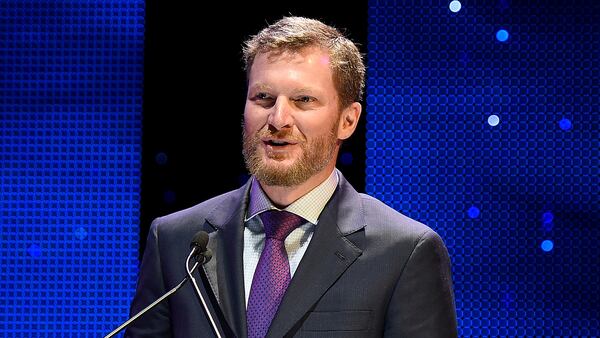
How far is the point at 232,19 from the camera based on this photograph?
9.89 ft

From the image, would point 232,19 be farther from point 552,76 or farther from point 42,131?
point 552,76

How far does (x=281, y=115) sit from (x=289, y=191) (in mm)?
181

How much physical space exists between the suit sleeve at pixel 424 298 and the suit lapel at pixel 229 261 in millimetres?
296

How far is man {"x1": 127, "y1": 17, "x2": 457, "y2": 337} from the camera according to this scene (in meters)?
1.69

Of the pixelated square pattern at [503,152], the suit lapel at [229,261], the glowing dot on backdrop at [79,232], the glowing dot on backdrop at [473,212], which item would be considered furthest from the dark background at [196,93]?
the suit lapel at [229,261]

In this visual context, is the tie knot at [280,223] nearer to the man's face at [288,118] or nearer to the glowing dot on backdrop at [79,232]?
the man's face at [288,118]

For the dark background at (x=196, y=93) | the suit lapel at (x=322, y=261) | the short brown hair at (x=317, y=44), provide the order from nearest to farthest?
the suit lapel at (x=322, y=261)
the short brown hair at (x=317, y=44)
the dark background at (x=196, y=93)

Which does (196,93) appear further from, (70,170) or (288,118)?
(288,118)

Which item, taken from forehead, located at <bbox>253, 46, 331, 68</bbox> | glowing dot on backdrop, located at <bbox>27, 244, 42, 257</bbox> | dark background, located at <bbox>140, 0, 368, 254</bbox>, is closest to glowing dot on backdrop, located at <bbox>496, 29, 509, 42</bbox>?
dark background, located at <bbox>140, 0, 368, 254</bbox>

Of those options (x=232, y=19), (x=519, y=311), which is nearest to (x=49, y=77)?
(x=232, y=19)

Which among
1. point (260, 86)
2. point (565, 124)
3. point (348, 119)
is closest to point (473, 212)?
point (565, 124)

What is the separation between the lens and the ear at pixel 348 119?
185 centimetres

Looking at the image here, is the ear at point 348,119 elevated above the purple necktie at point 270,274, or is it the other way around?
the ear at point 348,119

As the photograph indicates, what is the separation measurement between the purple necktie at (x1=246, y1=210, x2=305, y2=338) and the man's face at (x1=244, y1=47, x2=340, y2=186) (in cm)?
9
